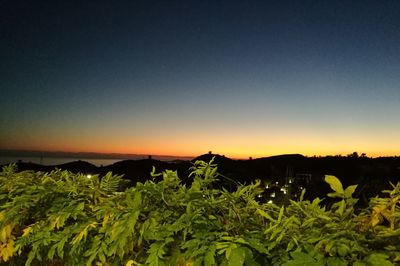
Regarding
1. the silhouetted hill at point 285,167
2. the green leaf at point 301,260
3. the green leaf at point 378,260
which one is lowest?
the green leaf at point 301,260

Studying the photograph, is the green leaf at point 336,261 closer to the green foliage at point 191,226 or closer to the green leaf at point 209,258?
the green foliage at point 191,226

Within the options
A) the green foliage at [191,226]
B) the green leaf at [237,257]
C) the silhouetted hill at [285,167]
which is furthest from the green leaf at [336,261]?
the silhouetted hill at [285,167]

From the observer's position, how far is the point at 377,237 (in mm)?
1597

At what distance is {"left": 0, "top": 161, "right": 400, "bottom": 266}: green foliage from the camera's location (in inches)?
63.0

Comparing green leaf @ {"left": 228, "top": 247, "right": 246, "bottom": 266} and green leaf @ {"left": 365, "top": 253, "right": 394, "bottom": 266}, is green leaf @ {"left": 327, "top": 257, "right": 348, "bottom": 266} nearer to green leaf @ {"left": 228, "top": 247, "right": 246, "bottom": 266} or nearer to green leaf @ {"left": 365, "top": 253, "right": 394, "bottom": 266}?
green leaf @ {"left": 365, "top": 253, "right": 394, "bottom": 266}

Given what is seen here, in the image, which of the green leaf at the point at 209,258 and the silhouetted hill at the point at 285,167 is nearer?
the green leaf at the point at 209,258

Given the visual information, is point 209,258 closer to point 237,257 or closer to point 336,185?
point 237,257

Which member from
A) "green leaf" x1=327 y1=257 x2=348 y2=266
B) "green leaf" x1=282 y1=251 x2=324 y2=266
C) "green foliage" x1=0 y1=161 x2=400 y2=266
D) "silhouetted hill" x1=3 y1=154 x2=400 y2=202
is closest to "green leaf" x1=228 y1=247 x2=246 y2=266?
"green foliage" x1=0 y1=161 x2=400 y2=266

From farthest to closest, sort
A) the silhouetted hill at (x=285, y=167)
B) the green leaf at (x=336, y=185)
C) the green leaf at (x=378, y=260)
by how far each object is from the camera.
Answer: the silhouetted hill at (x=285, y=167) → the green leaf at (x=336, y=185) → the green leaf at (x=378, y=260)

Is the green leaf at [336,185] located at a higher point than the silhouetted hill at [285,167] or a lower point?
lower

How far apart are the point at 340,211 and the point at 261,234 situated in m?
0.35

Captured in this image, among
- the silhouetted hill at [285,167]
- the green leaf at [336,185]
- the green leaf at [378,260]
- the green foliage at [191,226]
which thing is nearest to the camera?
the green leaf at [378,260]

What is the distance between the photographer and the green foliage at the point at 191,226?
1600 millimetres

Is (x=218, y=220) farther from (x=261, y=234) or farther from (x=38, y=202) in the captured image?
(x=38, y=202)
